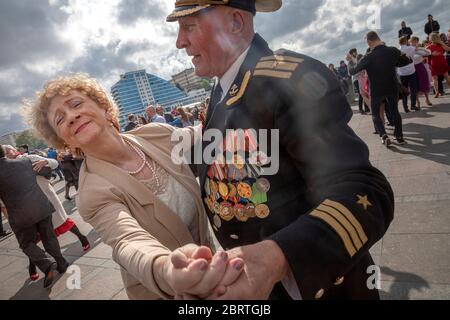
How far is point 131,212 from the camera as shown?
1653mm

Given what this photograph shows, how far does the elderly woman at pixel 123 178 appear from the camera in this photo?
4.67 feet

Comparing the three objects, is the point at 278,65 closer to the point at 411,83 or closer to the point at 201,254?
the point at 201,254

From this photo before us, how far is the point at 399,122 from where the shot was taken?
247 inches

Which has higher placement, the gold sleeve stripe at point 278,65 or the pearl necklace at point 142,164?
the gold sleeve stripe at point 278,65

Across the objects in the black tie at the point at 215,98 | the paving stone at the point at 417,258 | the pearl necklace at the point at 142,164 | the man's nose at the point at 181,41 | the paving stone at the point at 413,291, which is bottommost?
the paving stone at the point at 413,291

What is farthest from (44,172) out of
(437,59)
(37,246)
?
(437,59)

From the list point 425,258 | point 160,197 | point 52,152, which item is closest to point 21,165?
point 160,197

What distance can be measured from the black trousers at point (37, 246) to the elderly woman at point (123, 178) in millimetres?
3159

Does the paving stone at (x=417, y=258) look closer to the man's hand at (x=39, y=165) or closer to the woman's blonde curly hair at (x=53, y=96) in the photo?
the woman's blonde curly hair at (x=53, y=96)

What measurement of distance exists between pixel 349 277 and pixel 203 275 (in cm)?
93

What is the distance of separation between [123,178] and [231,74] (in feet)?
2.62

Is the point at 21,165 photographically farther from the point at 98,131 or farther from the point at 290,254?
the point at 290,254

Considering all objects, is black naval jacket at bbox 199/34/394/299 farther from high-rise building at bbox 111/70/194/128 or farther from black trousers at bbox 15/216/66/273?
high-rise building at bbox 111/70/194/128

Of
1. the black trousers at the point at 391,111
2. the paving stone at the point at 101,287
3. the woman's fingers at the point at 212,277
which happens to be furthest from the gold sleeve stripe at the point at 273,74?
the black trousers at the point at 391,111
